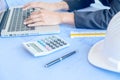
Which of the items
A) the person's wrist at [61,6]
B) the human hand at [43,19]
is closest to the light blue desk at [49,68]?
the human hand at [43,19]

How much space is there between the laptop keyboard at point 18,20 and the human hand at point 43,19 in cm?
3

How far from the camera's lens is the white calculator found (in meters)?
0.70

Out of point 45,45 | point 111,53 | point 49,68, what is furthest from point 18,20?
point 111,53

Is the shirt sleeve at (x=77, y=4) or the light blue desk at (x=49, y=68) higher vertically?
the shirt sleeve at (x=77, y=4)

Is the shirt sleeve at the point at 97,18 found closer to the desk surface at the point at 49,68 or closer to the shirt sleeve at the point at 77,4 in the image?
the desk surface at the point at 49,68

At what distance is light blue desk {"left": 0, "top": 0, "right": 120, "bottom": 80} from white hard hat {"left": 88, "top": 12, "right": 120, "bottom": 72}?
2 cm

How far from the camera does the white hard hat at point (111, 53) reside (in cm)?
60

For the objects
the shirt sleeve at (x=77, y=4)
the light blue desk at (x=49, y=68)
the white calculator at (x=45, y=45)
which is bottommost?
the light blue desk at (x=49, y=68)

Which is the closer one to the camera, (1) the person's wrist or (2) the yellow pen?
(2) the yellow pen

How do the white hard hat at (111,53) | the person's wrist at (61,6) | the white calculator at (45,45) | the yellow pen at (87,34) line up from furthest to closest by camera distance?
the person's wrist at (61,6), the yellow pen at (87,34), the white calculator at (45,45), the white hard hat at (111,53)

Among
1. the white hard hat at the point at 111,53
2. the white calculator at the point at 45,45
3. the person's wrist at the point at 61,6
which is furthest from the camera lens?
the person's wrist at the point at 61,6

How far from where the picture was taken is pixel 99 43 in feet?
2.44

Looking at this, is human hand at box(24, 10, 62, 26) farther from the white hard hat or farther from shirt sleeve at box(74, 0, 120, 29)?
the white hard hat

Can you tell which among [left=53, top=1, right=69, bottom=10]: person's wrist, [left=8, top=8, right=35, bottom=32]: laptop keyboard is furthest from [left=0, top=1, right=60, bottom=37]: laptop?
[left=53, top=1, right=69, bottom=10]: person's wrist
